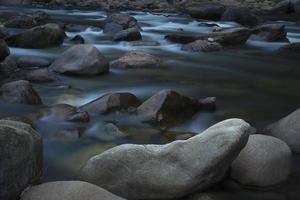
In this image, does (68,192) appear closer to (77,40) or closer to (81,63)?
(81,63)

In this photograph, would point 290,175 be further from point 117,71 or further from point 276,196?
point 117,71

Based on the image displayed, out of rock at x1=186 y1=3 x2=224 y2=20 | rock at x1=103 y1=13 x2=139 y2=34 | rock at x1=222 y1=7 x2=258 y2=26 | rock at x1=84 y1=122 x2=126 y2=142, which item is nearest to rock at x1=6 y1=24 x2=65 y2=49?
rock at x1=103 y1=13 x2=139 y2=34

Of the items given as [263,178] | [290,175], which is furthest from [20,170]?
[290,175]

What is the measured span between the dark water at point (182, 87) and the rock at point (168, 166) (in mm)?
534

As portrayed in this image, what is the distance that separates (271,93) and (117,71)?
275 cm

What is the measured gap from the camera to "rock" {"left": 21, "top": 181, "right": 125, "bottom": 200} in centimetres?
396

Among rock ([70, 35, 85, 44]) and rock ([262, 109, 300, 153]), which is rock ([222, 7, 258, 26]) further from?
rock ([262, 109, 300, 153])

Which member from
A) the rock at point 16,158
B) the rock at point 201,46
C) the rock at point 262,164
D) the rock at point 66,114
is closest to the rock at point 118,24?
the rock at point 201,46

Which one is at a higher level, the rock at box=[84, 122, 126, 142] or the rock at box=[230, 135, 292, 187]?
the rock at box=[230, 135, 292, 187]

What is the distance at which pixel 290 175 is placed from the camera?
4852mm

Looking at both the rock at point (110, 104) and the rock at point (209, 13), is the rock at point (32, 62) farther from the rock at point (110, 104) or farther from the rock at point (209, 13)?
the rock at point (209, 13)

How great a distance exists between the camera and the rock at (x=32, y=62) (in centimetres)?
931

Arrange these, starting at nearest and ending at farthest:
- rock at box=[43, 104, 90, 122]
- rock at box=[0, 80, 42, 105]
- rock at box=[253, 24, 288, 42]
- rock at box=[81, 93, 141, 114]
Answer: rock at box=[43, 104, 90, 122] → rock at box=[81, 93, 141, 114] → rock at box=[0, 80, 42, 105] → rock at box=[253, 24, 288, 42]

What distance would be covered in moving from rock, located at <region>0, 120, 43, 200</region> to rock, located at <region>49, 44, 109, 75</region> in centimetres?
450
